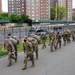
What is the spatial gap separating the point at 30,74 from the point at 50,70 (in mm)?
1266

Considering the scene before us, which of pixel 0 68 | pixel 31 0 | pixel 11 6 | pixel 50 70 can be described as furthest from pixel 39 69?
pixel 11 6

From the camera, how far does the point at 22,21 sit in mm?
114000

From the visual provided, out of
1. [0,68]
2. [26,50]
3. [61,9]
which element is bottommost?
[0,68]

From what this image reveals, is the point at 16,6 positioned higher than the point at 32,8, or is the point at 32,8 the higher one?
the point at 16,6

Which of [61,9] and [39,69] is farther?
[61,9]

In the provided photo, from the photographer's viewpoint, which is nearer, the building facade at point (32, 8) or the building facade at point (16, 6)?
the building facade at point (32, 8)

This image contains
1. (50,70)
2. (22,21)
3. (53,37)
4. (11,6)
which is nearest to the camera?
(50,70)

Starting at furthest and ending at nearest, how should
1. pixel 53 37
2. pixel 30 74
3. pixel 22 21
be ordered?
pixel 22 21 < pixel 53 37 < pixel 30 74

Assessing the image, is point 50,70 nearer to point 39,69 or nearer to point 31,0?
point 39,69

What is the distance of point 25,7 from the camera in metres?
171

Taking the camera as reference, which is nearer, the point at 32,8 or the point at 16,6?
the point at 32,8

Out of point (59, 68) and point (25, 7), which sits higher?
point (25, 7)

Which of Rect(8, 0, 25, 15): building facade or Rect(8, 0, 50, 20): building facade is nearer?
Rect(8, 0, 50, 20): building facade

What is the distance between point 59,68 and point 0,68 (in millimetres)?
3047
